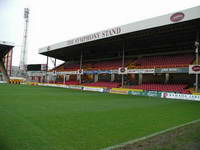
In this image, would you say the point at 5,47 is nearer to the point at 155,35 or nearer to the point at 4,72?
the point at 4,72

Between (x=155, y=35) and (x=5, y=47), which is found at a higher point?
(x=5, y=47)

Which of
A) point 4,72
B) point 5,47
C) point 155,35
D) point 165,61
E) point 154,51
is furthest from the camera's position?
point 4,72

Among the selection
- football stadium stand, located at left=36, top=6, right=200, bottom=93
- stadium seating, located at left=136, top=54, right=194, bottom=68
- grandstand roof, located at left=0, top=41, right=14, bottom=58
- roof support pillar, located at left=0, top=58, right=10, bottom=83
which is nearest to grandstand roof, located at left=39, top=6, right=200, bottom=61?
football stadium stand, located at left=36, top=6, right=200, bottom=93

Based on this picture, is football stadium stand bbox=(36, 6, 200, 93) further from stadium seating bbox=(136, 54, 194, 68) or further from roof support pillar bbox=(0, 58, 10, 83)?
roof support pillar bbox=(0, 58, 10, 83)

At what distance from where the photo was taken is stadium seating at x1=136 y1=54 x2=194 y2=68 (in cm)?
2289

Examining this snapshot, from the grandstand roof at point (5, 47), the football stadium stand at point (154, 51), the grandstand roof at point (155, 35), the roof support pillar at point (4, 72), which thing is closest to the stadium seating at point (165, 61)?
the football stadium stand at point (154, 51)

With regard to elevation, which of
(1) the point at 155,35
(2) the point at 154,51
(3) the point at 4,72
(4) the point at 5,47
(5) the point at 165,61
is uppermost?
(4) the point at 5,47

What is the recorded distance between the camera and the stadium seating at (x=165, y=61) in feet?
75.1

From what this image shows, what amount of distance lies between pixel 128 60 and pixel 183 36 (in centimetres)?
1056

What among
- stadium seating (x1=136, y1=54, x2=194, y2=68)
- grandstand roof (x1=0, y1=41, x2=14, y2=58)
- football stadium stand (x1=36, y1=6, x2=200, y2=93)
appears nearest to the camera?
football stadium stand (x1=36, y1=6, x2=200, y2=93)

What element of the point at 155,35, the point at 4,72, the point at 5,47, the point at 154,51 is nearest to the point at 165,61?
the point at 154,51

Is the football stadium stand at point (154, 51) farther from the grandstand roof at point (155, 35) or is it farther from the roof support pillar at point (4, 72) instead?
the roof support pillar at point (4, 72)

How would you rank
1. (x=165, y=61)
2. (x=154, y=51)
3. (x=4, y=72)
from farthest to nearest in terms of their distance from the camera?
Answer: (x=4, y=72), (x=154, y=51), (x=165, y=61)

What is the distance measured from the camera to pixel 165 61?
2555 cm
